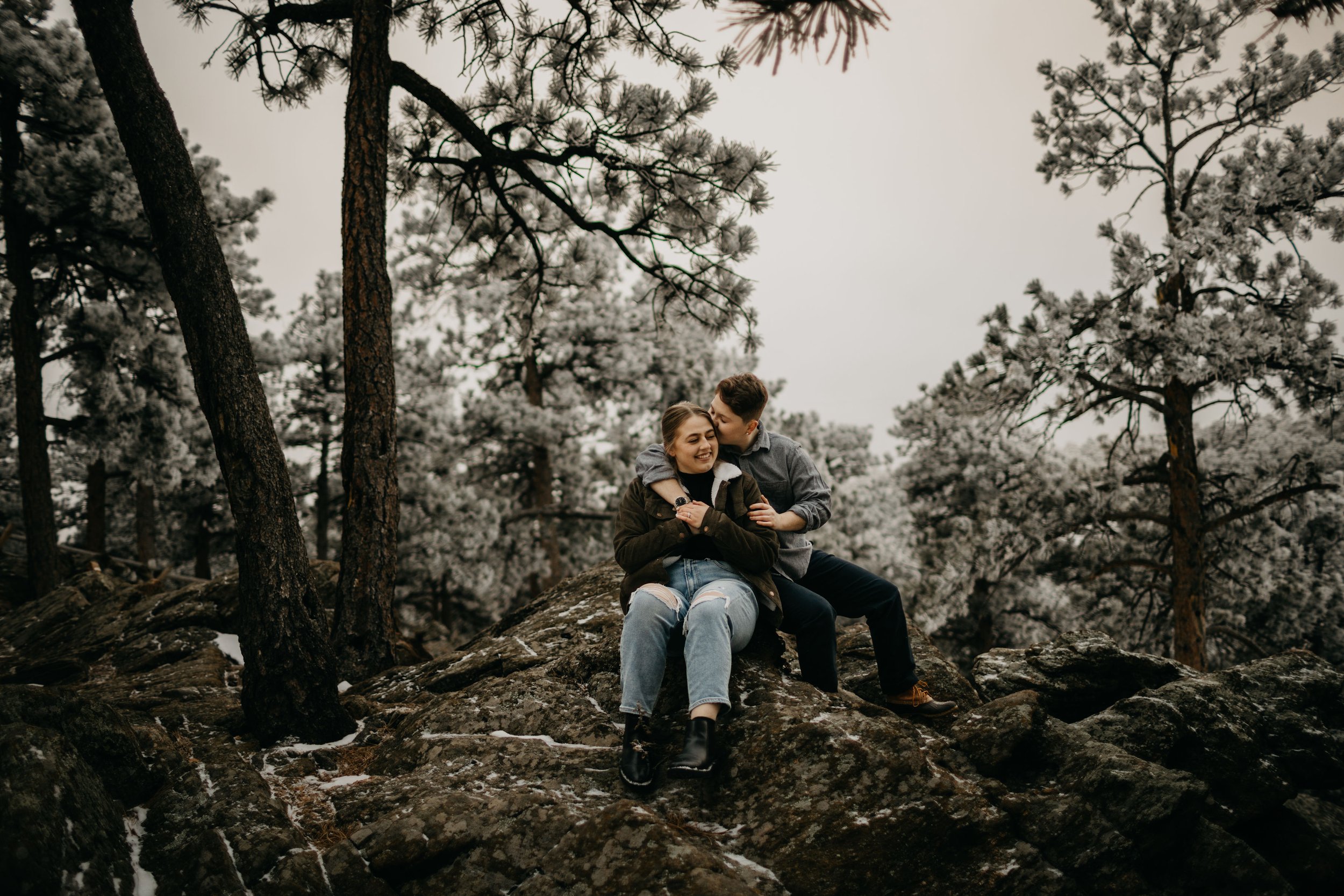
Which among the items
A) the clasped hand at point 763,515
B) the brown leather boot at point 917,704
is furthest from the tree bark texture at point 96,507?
the brown leather boot at point 917,704

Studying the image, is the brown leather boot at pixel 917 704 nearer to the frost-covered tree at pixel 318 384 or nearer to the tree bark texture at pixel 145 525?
the frost-covered tree at pixel 318 384

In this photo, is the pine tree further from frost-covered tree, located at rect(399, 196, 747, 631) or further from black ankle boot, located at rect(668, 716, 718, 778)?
frost-covered tree, located at rect(399, 196, 747, 631)

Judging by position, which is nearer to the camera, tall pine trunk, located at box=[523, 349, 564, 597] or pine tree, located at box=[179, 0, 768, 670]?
pine tree, located at box=[179, 0, 768, 670]

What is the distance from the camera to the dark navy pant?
3.50 m

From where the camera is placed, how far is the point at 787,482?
383 cm

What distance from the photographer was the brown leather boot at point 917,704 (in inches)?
143

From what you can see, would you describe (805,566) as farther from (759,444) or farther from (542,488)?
(542,488)

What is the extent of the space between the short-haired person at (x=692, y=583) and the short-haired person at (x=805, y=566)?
91 mm

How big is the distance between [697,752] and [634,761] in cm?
30

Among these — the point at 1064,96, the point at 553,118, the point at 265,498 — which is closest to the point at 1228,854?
the point at 265,498

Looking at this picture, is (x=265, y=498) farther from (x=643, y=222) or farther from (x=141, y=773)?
(x=643, y=222)

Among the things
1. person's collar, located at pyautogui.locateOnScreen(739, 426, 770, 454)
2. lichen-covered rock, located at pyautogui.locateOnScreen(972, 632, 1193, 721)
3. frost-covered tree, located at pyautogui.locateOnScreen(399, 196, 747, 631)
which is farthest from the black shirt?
frost-covered tree, located at pyautogui.locateOnScreen(399, 196, 747, 631)

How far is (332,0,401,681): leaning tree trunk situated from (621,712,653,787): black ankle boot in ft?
8.54

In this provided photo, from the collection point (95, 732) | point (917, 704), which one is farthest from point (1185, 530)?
point (95, 732)
